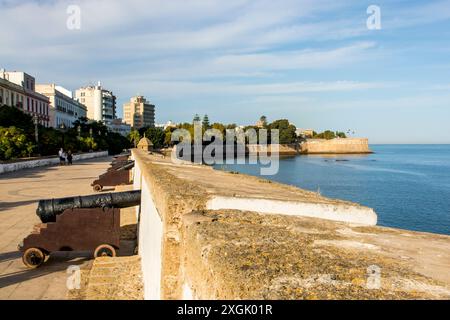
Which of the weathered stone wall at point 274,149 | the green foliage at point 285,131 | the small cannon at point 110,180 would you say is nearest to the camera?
the small cannon at point 110,180

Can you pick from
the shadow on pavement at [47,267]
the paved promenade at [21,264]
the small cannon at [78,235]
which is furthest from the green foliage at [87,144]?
the small cannon at [78,235]

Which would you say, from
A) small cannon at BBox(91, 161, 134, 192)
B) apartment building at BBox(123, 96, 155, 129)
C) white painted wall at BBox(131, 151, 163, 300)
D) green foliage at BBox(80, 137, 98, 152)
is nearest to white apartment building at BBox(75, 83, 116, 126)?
apartment building at BBox(123, 96, 155, 129)

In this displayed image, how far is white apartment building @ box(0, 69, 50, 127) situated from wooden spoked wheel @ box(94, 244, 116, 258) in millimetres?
38645

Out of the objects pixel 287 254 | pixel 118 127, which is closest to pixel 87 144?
pixel 287 254

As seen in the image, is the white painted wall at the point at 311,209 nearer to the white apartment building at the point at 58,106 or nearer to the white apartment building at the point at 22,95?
the white apartment building at the point at 22,95

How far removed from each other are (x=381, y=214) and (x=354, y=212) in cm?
2031

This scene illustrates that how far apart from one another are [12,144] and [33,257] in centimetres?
1799

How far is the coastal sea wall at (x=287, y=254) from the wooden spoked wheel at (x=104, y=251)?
2829mm

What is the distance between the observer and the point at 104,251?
17.7 ft

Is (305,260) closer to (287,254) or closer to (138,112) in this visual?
(287,254)

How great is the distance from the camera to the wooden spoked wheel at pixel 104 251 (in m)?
5.36

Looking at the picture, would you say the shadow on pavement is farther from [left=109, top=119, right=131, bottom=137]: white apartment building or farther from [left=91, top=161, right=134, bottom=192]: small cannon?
[left=109, top=119, right=131, bottom=137]: white apartment building

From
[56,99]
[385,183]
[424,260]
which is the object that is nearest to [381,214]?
[385,183]
